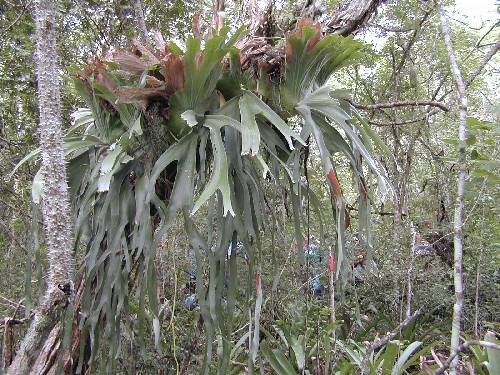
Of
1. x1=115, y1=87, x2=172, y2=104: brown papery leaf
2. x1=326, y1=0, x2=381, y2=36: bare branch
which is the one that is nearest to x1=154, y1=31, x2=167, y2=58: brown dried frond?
x1=115, y1=87, x2=172, y2=104: brown papery leaf

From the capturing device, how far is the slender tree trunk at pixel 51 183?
1181 mm

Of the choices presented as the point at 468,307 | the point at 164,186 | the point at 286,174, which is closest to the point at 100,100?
the point at 164,186

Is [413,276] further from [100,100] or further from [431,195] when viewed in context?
[100,100]

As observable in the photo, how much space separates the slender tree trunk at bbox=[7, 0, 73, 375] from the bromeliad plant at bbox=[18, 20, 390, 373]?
315 millimetres

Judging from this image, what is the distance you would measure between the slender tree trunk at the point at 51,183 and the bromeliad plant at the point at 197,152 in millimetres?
315

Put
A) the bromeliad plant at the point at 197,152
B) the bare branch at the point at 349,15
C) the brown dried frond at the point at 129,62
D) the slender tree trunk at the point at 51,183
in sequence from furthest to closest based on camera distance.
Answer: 1. the bare branch at the point at 349,15
2. the brown dried frond at the point at 129,62
3. the bromeliad plant at the point at 197,152
4. the slender tree trunk at the point at 51,183

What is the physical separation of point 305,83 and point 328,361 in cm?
158

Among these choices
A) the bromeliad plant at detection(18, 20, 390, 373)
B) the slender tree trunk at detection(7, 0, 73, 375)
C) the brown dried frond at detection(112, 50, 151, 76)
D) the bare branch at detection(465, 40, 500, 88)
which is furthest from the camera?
the bare branch at detection(465, 40, 500, 88)

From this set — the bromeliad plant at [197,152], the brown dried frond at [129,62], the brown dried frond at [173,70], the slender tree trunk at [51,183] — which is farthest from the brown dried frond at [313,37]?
the slender tree trunk at [51,183]

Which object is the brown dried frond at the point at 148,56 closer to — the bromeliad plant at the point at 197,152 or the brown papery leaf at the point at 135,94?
the bromeliad plant at the point at 197,152

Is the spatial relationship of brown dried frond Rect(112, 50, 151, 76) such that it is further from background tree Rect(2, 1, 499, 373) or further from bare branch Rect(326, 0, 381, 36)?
bare branch Rect(326, 0, 381, 36)

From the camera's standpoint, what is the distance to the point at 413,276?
3.47 meters

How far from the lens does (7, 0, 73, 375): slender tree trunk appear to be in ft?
3.87

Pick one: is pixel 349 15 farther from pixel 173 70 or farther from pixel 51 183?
pixel 51 183
